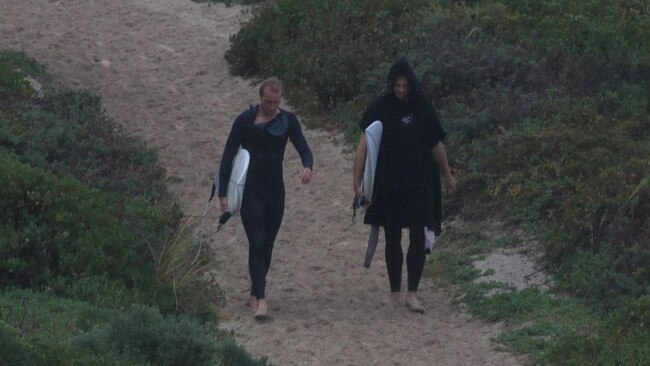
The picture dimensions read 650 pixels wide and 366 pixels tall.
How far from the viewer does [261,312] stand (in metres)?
9.05

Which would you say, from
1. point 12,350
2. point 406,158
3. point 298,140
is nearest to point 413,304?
point 406,158

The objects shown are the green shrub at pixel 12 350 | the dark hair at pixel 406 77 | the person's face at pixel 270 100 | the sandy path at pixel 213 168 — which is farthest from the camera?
the person's face at pixel 270 100

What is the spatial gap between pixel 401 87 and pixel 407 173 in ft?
2.05

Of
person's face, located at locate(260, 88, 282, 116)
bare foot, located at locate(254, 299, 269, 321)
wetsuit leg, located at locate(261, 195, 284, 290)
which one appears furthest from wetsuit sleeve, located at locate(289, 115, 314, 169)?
bare foot, located at locate(254, 299, 269, 321)

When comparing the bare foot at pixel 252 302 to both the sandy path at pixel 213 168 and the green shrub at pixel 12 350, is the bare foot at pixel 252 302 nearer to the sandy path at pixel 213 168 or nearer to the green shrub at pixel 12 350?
the sandy path at pixel 213 168

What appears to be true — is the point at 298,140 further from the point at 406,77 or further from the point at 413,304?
the point at 413,304

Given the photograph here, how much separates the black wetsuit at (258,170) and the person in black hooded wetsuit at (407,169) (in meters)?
0.55

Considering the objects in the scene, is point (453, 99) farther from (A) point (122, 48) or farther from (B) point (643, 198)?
→ (A) point (122, 48)

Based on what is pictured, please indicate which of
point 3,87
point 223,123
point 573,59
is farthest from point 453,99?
point 3,87

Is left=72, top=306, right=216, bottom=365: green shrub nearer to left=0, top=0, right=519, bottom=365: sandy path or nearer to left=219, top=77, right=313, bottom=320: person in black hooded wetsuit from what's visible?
left=0, top=0, right=519, bottom=365: sandy path

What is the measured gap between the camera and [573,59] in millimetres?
14086

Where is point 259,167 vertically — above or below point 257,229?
above

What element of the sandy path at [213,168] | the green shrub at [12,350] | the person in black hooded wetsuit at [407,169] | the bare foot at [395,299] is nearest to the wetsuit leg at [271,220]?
the sandy path at [213,168]

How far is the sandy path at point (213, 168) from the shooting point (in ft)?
28.2
